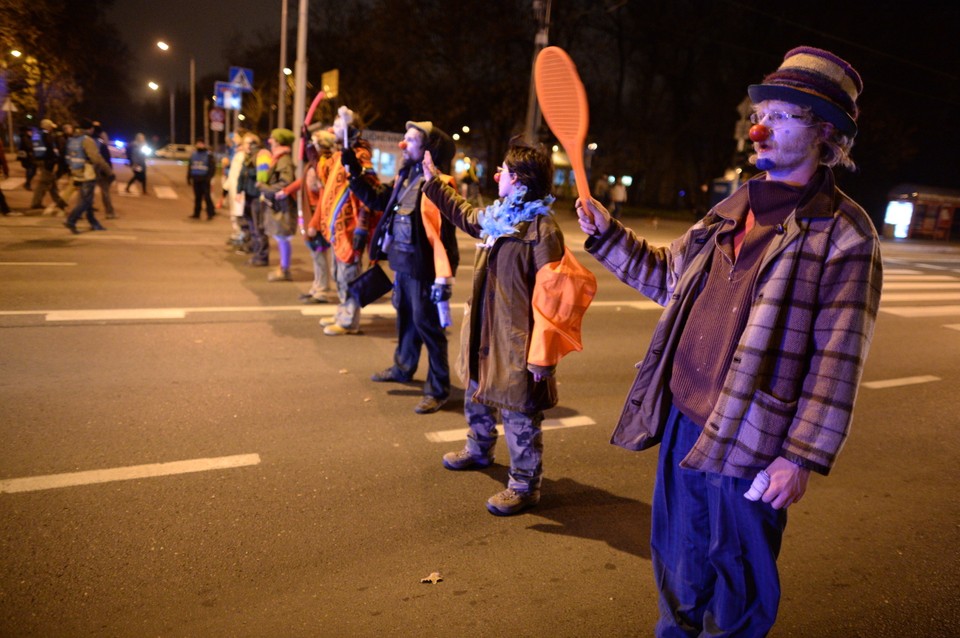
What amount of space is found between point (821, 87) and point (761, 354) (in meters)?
0.83

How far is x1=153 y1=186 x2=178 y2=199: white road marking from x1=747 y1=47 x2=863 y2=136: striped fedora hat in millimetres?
21863

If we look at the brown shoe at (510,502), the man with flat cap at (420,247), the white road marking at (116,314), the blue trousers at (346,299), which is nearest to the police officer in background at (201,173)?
the white road marking at (116,314)

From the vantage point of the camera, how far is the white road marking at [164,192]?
21266 millimetres

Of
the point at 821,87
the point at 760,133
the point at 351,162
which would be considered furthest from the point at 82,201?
the point at 821,87

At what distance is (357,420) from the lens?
4.96 metres

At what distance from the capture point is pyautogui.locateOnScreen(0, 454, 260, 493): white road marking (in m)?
3.71

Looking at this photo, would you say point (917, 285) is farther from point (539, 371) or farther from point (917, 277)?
point (539, 371)

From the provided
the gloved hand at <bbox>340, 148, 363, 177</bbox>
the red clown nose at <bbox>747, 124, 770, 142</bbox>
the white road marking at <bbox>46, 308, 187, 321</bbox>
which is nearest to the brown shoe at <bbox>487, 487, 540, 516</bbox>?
the red clown nose at <bbox>747, 124, 770, 142</bbox>

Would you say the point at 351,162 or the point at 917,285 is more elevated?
the point at 351,162

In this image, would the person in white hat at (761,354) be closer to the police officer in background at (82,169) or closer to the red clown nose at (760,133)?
the red clown nose at (760,133)

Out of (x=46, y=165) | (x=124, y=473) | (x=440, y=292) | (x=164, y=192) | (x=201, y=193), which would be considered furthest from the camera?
(x=164, y=192)

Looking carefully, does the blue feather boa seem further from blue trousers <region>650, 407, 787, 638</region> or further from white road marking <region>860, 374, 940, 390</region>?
white road marking <region>860, 374, 940, 390</region>

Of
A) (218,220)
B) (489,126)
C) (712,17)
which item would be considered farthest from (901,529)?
(489,126)

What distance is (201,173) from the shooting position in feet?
52.1
